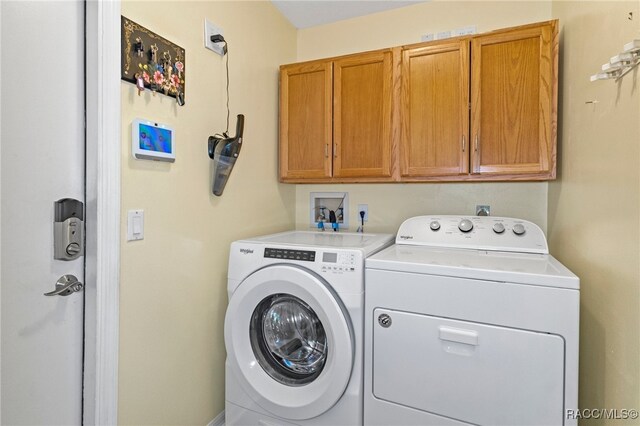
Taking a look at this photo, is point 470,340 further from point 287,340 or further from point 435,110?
point 435,110

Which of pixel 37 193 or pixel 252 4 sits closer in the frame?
pixel 37 193

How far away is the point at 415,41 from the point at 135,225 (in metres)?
1.95

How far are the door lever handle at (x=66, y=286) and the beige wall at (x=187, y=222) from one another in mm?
141

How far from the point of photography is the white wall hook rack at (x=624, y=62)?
0.81 meters

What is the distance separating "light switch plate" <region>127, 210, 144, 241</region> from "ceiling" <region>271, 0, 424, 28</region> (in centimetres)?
165

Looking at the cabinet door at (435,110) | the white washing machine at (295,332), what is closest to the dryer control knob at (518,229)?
the cabinet door at (435,110)

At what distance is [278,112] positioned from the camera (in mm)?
2246

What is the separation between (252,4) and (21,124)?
143 centimetres

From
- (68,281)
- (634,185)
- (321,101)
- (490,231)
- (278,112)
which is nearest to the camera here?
(634,185)

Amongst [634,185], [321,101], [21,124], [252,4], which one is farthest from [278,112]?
[634,185]

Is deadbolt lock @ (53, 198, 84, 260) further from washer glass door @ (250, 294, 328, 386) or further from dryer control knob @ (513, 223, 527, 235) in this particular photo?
dryer control knob @ (513, 223, 527, 235)

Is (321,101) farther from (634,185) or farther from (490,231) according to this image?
(634,185)

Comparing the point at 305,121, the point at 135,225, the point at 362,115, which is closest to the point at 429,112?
the point at 362,115

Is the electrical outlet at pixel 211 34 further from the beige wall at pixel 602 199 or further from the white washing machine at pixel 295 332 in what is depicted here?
the beige wall at pixel 602 199
